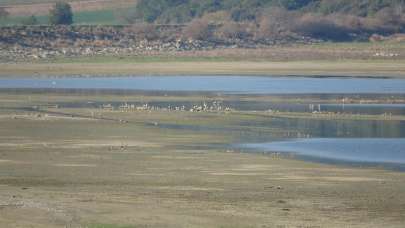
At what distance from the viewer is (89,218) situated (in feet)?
57.0

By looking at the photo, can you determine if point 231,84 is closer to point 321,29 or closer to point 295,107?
point 295,107

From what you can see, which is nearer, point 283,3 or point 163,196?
point 163,196

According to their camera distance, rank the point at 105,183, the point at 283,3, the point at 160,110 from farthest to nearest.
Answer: the point at 283,3
the point at 160,110
the point at 105,183

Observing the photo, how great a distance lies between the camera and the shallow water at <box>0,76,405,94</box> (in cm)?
4997

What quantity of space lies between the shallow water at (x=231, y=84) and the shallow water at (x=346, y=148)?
1788cm

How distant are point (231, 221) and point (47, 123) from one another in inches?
704

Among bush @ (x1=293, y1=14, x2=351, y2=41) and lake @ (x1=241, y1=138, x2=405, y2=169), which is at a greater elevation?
lake @ (x1=241, y1=138, x2=405, y2=169)

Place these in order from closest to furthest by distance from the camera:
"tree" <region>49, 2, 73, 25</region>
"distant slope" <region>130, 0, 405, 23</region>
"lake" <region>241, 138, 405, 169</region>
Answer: "lake" <region>241, 138, 405, 169</region>
"tree" <region>49, 2, 73, 25</region>
"distant slope" <region>130, 0, 405, 23</region>

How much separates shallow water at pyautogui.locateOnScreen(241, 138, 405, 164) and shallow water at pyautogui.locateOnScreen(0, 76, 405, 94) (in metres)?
17.9

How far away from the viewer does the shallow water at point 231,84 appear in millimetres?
49969

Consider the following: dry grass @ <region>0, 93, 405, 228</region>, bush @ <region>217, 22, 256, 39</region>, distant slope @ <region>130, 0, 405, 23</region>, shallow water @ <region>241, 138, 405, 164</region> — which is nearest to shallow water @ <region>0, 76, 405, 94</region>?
shallow water @ <region>241, 138, 405, 164</region>

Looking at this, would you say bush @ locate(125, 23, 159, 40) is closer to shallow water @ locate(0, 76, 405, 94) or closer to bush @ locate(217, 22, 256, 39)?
bush @ locate(217, 22, 256, 39)

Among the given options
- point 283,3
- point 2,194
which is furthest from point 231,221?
point 283,3

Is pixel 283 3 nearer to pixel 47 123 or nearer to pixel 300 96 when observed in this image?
pixel 300 96
